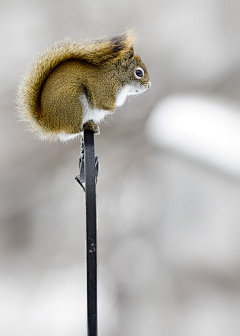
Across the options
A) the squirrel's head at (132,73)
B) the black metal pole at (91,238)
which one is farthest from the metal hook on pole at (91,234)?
the squirrel's head at (132,73)

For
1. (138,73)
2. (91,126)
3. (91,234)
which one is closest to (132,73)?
(138,73)

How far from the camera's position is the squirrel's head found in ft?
2.36

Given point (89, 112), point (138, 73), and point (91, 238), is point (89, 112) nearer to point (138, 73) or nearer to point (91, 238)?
point (138, 73)

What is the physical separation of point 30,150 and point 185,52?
646mm

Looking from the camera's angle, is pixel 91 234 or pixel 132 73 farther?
pixel 132 73

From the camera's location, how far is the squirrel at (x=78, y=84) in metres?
0.69

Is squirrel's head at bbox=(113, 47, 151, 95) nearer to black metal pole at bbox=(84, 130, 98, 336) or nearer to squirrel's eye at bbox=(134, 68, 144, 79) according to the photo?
squirrel's eye at bbox=(134, 68, 144, 79)

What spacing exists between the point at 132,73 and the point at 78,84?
4.0 inches

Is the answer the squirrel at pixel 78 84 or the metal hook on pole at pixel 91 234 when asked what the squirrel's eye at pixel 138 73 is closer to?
the squirrel at pixel 78 84

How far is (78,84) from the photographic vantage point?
696 mm

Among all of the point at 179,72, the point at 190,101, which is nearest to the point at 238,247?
the point at 190,101

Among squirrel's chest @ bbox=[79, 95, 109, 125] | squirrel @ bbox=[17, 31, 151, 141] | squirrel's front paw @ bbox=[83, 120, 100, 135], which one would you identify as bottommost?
squirrel's front paw @ bbox=[83, 120, 100, 135]

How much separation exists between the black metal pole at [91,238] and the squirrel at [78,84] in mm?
72

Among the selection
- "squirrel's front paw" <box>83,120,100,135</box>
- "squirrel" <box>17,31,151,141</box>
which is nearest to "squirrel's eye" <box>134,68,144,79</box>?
"squirrel" <box>17,31,151,141</box>
